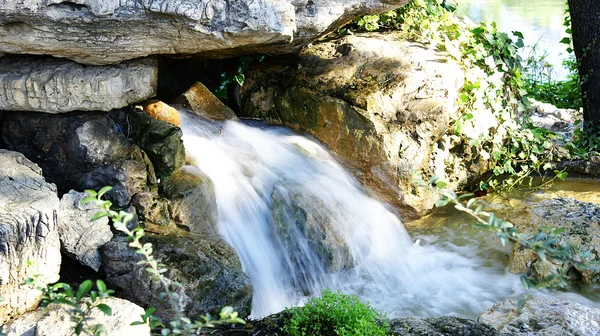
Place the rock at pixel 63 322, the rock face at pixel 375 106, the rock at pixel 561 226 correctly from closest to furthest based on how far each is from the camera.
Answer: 1. the rock at pixel 63 322
2. the rock at pixel 561 226
3. the rock face at pixel 375 106

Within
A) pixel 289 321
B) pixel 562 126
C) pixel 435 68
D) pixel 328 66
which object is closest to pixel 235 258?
pixel 289 321

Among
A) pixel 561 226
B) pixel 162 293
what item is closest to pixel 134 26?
pixel 162 293

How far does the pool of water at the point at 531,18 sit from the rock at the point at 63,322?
860cm

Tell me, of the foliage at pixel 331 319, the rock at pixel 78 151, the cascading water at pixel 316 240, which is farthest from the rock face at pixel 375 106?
the foliage at pixel 331 319

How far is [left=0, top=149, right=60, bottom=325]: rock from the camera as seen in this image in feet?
11.2

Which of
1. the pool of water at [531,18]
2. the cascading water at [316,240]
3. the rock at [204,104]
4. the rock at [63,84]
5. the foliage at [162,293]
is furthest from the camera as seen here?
the pool of water at [531,18]

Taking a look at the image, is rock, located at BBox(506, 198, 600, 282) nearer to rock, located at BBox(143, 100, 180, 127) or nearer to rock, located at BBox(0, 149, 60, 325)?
rock, located at BBox(143, 100, 180, 127)

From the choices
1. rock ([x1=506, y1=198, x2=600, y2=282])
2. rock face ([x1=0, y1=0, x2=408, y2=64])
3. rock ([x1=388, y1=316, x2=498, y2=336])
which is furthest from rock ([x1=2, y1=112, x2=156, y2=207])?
rock ([x1=506, y1=198, x2=600, y2=282])

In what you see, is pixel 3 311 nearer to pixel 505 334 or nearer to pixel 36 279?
pixel 36 279

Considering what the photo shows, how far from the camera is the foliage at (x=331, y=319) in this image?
11.2ft

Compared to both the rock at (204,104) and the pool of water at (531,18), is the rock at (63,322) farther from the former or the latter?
the pool of water at (531,18)

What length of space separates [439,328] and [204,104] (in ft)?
10.6

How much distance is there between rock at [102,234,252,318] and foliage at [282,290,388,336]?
632mm

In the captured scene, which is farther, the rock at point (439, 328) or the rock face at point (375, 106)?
the rock face at point (375, 106)
